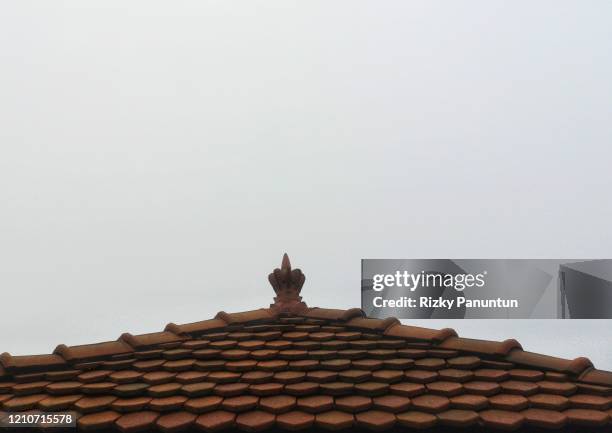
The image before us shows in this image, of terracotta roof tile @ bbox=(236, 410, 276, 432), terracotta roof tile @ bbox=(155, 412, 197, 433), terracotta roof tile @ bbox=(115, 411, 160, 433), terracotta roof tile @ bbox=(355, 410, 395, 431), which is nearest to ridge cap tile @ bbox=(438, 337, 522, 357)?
terracotta roof tile @ bbox=(355, 410, 395, 431)

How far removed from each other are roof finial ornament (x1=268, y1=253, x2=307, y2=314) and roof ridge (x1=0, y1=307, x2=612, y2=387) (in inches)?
3.0

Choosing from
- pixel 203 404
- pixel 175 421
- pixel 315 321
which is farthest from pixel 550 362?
pixel 175 421

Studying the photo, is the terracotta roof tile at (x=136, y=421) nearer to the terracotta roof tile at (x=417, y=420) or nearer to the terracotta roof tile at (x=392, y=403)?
the terracotta roof tile at (x=392, y=403)

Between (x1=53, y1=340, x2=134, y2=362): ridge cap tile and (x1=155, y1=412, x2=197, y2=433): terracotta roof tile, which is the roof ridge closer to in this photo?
(x1=53, y1=340, x2=134, y2=362): ridge cap tile

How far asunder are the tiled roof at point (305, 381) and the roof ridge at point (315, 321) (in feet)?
0.04

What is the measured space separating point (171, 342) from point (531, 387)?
382 cm

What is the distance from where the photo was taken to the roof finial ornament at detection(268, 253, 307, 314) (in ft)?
23.9

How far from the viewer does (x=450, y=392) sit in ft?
17.7

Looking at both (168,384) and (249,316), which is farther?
(249,316)

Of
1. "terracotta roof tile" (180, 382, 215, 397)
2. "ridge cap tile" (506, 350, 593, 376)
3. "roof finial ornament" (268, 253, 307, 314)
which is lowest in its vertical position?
"terracotta roof tile" (180, 382, 215, 397)

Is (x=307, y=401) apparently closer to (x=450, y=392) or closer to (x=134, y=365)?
(x=450, y=392)

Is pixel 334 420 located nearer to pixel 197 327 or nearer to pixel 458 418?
pixel 458 418

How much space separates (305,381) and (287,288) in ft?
6.30

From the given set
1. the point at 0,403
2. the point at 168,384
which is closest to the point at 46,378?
the point at 0,403
